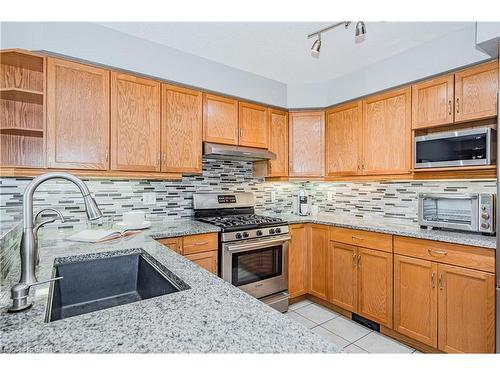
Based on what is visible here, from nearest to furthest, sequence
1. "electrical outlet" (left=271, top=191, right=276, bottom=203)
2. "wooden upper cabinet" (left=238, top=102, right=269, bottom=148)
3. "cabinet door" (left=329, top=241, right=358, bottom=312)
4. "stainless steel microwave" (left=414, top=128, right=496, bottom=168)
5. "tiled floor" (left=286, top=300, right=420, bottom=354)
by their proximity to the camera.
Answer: "stainless steel microwave" (left=414, top=128, right=496, bottom=168)
"tiled floor" (left=286, top=300, right=420, bottom=354)
"cabinet door" (left=329, top=241, right=358, bottom=312)
"wooden upper cabinet" (left=238, top=102, right=269, bottom=148)
"electrical outlet" (left=271, top=191, right=276, bottom=203)

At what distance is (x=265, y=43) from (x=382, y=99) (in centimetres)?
126

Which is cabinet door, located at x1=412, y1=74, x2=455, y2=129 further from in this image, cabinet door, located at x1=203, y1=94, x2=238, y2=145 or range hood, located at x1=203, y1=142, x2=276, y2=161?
cabinet door, located at x1=203, y1=94, x2=238, y2=145

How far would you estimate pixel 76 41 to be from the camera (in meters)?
2.03

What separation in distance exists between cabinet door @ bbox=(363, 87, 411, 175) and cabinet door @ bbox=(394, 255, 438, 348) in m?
0.85

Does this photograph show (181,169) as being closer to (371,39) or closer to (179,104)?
(179,104)

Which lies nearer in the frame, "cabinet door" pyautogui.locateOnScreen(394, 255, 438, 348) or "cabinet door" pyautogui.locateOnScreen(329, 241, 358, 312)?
"cabinet door" pyautogui.locateOnScreen(394, 255, 438, 348)

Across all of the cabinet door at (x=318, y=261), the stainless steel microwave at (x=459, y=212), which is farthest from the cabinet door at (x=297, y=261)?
the stainless steel microwave at (x=459, y=212)

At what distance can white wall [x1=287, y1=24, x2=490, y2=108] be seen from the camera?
2100mm

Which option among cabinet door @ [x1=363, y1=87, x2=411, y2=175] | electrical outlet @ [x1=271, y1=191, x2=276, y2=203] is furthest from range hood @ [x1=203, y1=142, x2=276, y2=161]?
cabinet door @ [x1=363, y1=87, x2=411, y2=175]

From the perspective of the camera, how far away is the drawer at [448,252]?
5.83 ft

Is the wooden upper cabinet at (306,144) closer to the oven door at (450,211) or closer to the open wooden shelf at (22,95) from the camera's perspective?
the oven door at (450,211)

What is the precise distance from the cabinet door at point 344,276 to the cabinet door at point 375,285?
53mm

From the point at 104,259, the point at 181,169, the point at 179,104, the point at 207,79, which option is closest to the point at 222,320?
the point at 104,259
